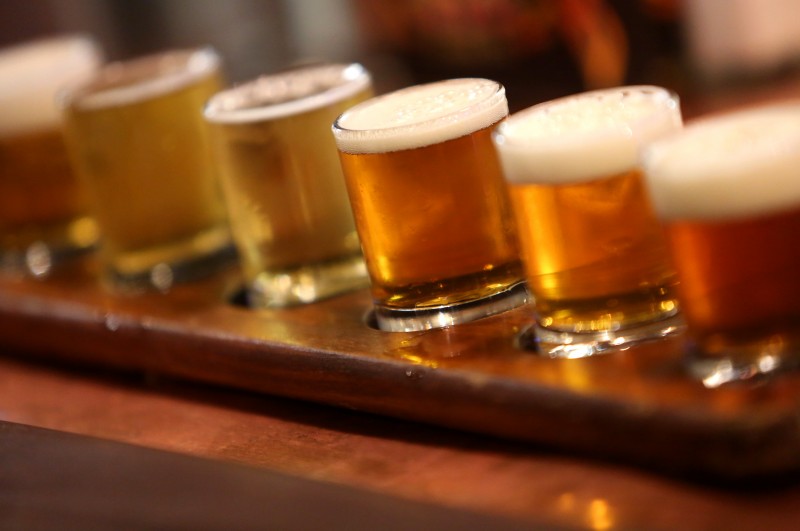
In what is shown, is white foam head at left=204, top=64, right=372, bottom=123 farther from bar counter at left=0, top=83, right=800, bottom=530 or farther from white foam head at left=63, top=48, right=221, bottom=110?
bar counter at left=0, top=83, right=800, bottom=530

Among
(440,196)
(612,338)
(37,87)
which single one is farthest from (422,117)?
(37,87)

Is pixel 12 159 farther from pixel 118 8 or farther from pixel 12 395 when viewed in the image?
pixel 118 8

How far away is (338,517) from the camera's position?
40.3 inches

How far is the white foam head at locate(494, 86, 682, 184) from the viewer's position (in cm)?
113

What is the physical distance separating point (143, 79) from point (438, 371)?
3.08 ft

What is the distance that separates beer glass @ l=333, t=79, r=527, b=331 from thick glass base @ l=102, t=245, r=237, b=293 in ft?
1.79

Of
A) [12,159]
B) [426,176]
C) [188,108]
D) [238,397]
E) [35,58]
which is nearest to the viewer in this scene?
[426,176]

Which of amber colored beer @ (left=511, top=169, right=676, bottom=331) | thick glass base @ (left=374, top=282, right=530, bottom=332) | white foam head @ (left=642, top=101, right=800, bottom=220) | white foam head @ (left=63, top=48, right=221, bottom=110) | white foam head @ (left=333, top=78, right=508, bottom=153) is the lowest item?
thick glass base @ (left=374, top=282, right=530, bottom=332)

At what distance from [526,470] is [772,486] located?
0.78ft

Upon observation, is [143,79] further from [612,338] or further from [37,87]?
[612,338]

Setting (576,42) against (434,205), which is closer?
(434,205)

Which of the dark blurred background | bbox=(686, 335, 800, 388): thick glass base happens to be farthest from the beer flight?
the dark blurred background

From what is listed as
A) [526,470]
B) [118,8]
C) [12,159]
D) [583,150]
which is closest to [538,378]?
[526,470]

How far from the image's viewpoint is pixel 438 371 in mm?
1230
